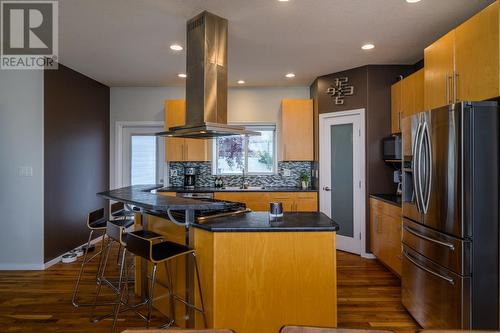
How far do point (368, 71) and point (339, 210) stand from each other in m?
2.01

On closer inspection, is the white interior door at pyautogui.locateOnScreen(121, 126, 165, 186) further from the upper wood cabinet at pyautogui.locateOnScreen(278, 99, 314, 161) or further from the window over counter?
the upper wood cabinet at pyautogui.locateOnScreen(278, 99, 314, 161)

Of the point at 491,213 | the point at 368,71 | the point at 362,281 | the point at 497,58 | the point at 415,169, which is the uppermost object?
the point at 368,71

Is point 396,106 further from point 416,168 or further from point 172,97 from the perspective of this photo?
point 172,97

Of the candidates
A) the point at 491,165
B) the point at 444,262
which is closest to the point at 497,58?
the point at 491,165

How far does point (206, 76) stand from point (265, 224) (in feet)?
4.55

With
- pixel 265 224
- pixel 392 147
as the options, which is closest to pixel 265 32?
pixel 265 224

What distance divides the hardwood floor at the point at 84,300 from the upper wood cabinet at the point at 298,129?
186cm

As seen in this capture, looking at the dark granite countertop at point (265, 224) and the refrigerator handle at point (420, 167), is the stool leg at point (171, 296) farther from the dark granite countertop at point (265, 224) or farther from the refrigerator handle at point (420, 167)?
the refrigerator handle at point (420, 167)

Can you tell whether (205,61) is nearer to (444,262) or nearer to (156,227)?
(156,227)

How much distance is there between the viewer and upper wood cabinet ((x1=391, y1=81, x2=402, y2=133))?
12.9 feet

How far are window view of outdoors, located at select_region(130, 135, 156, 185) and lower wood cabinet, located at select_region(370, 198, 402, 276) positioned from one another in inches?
145

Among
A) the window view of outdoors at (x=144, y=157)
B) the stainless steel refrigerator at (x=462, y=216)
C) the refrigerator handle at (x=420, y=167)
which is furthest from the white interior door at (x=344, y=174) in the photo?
the window view of outdoors at (x=144, y=157)

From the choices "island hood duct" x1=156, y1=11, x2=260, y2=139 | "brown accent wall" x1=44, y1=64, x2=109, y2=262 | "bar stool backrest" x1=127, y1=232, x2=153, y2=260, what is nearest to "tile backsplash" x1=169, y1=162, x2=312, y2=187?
"brown accent wall" x1=44, y1=64, x2=109, y2=262

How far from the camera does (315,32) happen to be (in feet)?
10.3
